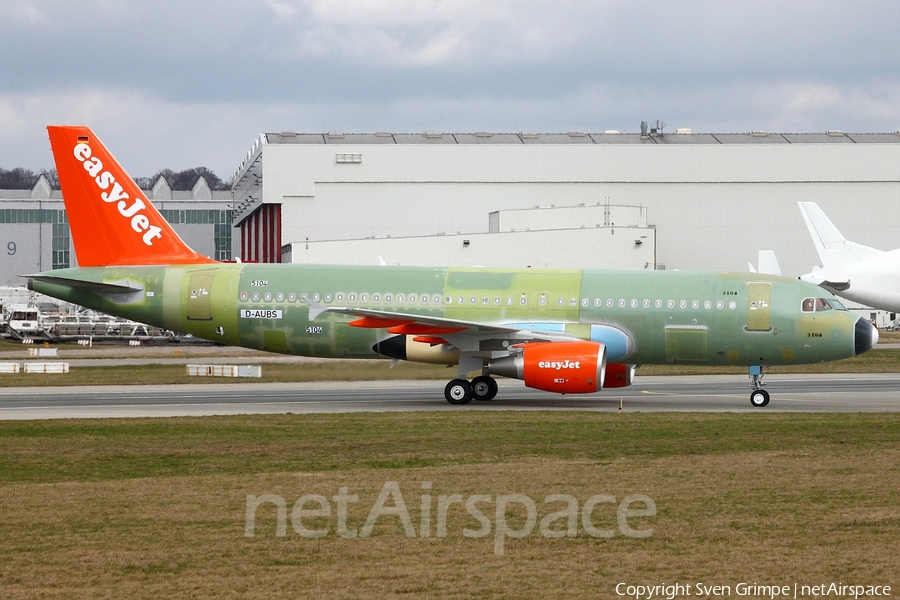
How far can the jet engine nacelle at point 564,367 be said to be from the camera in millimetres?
28594

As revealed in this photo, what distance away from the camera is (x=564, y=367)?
28.7 m

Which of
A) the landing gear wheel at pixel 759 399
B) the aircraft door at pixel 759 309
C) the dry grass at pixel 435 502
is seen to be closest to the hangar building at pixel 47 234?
the aircraft door at pixel 759 309

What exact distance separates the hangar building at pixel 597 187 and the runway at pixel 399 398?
40566 millimetres

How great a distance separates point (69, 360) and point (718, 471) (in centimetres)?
4304

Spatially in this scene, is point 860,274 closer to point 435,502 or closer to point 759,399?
point 759,399

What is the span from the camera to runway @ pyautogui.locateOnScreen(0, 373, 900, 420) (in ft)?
97.4

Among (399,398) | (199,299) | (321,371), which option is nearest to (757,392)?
(399,398)

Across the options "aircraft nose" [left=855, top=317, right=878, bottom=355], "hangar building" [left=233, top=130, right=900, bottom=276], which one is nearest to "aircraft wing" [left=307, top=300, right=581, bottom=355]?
"aircraft nose" [left=855, top=317, right=878, bottom=355]

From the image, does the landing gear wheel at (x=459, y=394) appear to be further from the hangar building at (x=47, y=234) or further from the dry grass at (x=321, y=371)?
the hangar building at (x=47, y=234)

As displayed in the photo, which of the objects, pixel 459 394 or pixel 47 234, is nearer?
pixel 459 394

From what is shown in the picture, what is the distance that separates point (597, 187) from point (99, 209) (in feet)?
175

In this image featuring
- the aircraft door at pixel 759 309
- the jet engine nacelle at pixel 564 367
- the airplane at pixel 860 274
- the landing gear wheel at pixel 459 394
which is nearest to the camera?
the jet engine nacelle at pixel 564 367

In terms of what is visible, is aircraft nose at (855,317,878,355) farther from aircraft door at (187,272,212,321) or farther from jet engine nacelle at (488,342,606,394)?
aircraft door at (187,272,212,321)

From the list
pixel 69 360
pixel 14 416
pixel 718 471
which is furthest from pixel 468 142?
pixel 718 471
